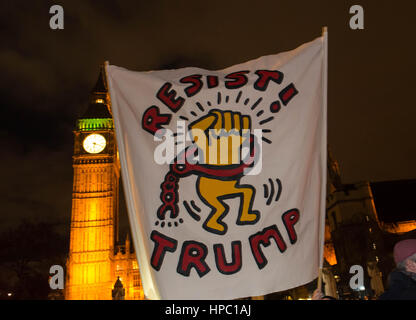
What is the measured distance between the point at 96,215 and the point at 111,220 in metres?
2.86

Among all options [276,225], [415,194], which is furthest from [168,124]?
[415,194]

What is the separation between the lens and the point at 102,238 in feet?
219

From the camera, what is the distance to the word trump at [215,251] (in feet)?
10.5

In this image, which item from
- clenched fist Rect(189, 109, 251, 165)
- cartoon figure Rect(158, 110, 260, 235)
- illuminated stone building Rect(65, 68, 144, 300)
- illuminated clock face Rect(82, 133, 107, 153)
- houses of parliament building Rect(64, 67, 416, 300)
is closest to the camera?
cartoon figure Rect(158, 110, 260, 235)

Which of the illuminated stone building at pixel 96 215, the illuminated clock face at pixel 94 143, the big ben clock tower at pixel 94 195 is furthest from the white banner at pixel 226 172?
the illuminated clock face at pixel 94 143

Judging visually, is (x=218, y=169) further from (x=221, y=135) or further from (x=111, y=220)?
(x=111, y=220)

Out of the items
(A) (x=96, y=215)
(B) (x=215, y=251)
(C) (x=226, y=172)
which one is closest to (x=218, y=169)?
(C) (x=226, y=172)

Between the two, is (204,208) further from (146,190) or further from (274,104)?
(274,104)

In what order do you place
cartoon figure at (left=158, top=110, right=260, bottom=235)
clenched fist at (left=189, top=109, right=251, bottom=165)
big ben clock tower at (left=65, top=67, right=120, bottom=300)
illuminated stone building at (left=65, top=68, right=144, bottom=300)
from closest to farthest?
cartoon figure at (left=158, top=110, right=260, bottom=235) < clenched fist at (left=189, top=109, right=251, bottom=165) < illuminated stone building at (left=65, top=68, right=144, bottom=300) < big ben clock tower at (left=65, top=67, right=120, bottom=300)

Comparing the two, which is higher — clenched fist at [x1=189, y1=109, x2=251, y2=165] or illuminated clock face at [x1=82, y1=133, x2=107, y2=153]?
illuminated clock face at [x1=82, y1=133, x2=107, y2=153]

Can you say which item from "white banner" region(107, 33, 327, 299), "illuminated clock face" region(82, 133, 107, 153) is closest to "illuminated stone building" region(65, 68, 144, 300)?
"illuminated clock face" region(82, 133, 107, 153)

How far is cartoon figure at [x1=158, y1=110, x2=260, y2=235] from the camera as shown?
3.39 meters

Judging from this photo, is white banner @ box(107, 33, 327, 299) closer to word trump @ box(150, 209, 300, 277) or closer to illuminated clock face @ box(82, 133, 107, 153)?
word trump @ box(150, 209, 300, 277)

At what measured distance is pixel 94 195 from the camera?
6900 centimetres
